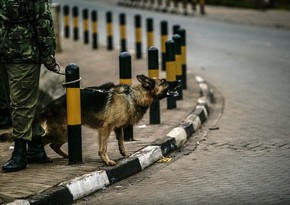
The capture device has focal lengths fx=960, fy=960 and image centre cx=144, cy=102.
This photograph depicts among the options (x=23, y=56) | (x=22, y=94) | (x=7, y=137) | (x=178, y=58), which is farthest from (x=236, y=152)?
(x=178, y=58)

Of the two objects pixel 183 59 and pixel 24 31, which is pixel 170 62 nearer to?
pixel 183 59

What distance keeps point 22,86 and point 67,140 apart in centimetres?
82

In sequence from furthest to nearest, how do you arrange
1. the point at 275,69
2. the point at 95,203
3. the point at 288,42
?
1. the point at 288,42
2. the point at 275,69
3. the point at 95,203

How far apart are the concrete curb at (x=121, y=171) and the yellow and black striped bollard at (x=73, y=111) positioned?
1.43ft

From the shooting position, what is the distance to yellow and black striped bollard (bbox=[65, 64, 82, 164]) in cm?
873

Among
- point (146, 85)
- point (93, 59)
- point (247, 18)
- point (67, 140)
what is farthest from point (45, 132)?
point (247, 18)

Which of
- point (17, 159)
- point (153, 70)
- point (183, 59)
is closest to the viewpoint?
point (17, 159)

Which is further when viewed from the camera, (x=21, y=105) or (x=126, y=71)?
(x=126, y=71)

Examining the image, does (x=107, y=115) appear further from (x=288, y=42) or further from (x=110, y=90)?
(x=288, y=42)

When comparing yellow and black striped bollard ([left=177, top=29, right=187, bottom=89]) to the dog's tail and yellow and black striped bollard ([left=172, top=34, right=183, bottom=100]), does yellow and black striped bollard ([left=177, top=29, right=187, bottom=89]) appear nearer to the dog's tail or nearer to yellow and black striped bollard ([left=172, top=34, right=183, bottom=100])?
yellow and black striped bollard ([left=172, top=34, right=183, bottom=100])

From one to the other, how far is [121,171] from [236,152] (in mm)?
1631

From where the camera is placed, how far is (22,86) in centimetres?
864

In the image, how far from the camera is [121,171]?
884cm

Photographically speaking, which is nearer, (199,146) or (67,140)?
(67,140)
